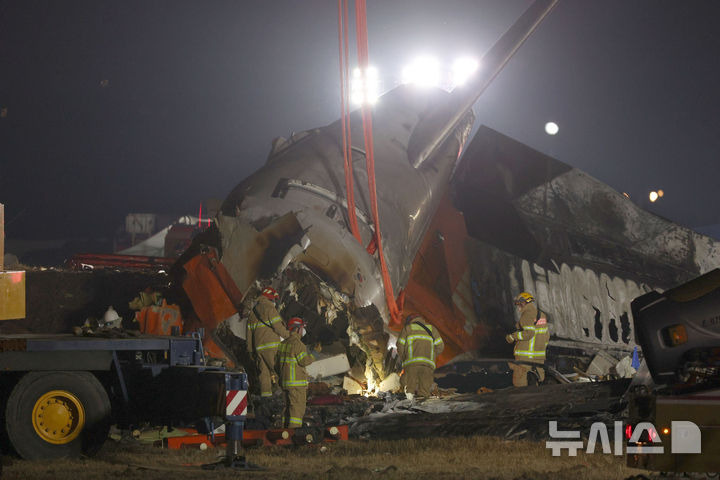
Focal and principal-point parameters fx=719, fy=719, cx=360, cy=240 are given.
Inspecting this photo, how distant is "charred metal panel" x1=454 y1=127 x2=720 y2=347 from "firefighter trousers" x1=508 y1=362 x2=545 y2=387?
363 centimetres

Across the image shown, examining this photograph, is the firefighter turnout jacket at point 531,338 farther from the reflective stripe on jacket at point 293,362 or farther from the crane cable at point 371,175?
the reflective stripe on jacket at point 293,362

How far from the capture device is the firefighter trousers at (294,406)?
383 inches

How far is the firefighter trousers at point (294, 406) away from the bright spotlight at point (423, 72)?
31.1 feet

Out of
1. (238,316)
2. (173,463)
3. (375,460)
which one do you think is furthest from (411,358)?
(173,463)

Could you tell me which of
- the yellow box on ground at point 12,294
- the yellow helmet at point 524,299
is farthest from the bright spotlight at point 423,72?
the yellow box on ground at point 12,294

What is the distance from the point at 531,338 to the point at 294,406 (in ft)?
14.8

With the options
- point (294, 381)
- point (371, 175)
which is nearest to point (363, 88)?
point (371, 175)

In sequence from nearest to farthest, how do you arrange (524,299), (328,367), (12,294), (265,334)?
(12,294) < (265,334) < (524,299) < (328,367)

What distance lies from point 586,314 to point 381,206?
21.8 feet

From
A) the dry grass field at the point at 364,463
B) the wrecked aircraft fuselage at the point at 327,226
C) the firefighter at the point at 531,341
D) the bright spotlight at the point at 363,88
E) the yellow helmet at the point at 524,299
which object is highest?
the bright spotlight at the point at 363,88

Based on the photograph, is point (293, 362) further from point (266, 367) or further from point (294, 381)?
point (266, 367)

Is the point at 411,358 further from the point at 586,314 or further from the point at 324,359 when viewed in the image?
the point at 586,314

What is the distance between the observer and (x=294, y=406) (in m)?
9.81

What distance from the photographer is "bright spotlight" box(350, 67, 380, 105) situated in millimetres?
11570
